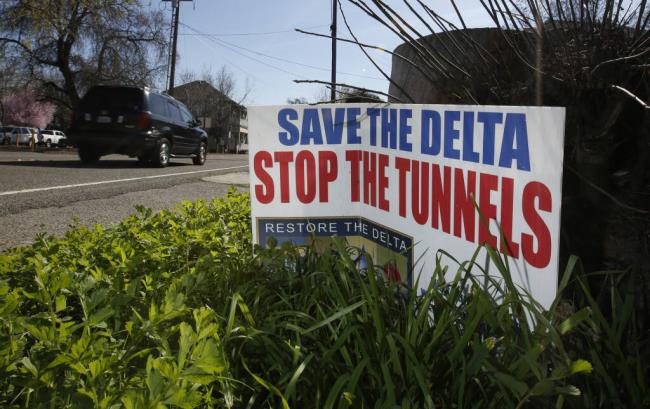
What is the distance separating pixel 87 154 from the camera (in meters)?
13.4

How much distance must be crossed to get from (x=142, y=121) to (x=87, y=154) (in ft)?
5.50

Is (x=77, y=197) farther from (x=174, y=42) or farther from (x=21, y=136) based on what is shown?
(x=21, y=136)

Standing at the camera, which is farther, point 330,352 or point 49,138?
point 49,138

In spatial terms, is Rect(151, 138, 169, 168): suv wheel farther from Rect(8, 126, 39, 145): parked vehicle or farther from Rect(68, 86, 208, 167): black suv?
Rect(8, 126, 39, 145): parked vehicle

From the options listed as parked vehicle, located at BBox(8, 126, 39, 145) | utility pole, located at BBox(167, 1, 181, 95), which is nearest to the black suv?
utility pole, located at BBox(167, 1, 181, 95)

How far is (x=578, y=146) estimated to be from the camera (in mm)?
1633

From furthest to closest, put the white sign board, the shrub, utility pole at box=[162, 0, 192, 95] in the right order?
utility pole at box=[162, 0, 192, 95]
the white sign board
the shrub

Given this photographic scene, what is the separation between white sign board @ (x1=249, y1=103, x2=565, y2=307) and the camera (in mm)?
1462

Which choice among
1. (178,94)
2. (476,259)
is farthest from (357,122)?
(178,94)

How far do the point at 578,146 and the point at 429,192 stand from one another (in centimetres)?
47

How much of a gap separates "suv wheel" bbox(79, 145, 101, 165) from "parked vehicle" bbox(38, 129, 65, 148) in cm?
4089

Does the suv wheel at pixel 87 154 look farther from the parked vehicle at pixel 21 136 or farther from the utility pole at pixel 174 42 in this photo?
the parked vehicle at pixel 21 136

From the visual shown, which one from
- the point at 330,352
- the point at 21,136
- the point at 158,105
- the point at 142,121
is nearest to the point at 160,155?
the point at 142,121

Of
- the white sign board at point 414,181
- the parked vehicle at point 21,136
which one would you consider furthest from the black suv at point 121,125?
the parked vehicle at point 21,136
